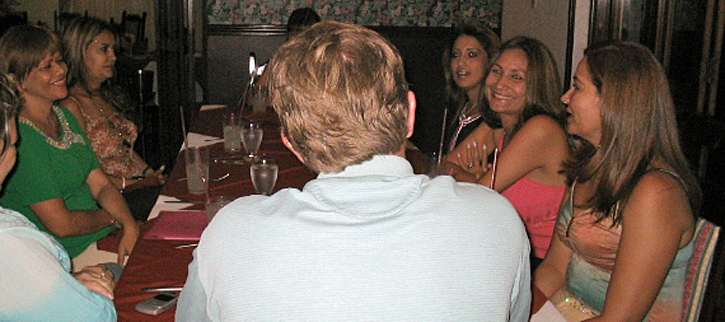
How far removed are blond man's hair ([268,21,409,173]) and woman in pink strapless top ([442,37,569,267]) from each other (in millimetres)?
1104

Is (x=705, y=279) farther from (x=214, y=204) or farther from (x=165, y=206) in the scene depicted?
(x=165, y=206)

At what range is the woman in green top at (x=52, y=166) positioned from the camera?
2.06 metres

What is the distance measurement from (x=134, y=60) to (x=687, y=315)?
602cm

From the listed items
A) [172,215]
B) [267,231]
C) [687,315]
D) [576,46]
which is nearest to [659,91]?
[687,315]

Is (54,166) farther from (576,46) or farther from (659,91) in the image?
(576,46)

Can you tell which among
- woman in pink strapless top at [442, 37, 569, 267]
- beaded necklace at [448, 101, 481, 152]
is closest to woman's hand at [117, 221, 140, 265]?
woman in pink strapless top at [442, 37, 569, 267]

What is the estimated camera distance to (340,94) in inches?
37.5

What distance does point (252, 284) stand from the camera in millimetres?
858

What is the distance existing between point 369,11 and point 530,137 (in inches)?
152

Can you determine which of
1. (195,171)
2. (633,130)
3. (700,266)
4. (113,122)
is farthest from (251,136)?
(700,266)

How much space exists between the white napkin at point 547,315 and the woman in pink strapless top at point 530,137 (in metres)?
0.73

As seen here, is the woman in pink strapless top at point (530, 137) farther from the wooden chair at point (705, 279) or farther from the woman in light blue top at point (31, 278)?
the woman in light blue top at point (31, 278)

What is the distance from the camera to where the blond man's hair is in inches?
37.4

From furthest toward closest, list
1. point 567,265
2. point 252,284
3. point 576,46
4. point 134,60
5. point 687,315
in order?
point 134,60 → point 576,46 → point 567,265 → point 687,315 → point 252,284
